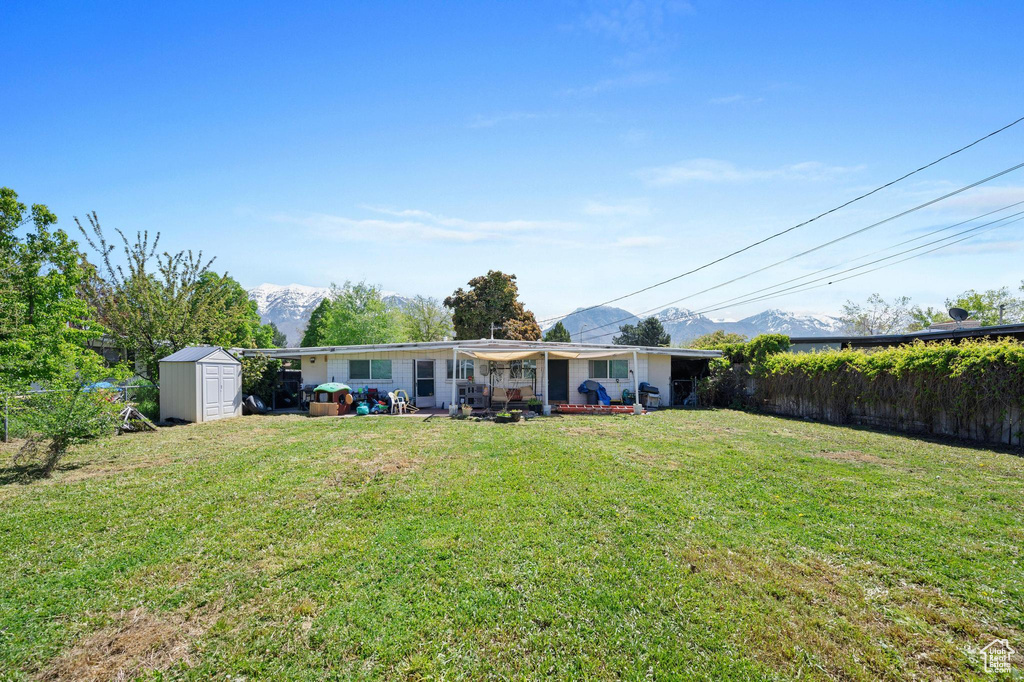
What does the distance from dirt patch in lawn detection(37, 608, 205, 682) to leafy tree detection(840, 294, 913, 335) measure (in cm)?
5170

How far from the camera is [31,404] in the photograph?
667cm

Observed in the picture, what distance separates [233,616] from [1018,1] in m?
15.0

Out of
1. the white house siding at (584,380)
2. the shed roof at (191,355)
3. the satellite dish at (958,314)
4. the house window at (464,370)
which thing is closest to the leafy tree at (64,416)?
the shed roof at (191,355)

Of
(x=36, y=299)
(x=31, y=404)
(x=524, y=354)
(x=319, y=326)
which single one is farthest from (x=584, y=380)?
(x=319, y=326)

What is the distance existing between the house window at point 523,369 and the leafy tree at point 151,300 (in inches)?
435

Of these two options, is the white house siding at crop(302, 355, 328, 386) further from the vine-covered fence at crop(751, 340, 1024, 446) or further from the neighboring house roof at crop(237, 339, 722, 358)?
the vine-covered fence at crop(751, 340, 1024, 446)

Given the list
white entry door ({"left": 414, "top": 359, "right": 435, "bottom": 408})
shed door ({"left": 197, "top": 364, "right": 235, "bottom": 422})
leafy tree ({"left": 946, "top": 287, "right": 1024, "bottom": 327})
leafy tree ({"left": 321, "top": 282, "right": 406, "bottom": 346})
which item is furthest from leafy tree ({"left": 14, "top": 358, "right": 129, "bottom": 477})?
leafy tree ({"left": 946, "top": 287, "right": 1024, "bottom": 327})

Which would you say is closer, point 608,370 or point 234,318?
point 608,370

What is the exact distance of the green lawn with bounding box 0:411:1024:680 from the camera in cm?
255

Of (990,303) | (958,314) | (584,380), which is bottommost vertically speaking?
(584,380)

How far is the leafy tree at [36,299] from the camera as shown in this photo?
8.62 m

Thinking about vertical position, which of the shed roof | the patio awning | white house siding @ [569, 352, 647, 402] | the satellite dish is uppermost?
the satellite dish

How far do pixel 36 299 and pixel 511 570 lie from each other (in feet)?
46.1

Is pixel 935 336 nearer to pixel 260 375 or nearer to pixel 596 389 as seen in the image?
pixel 596 389
